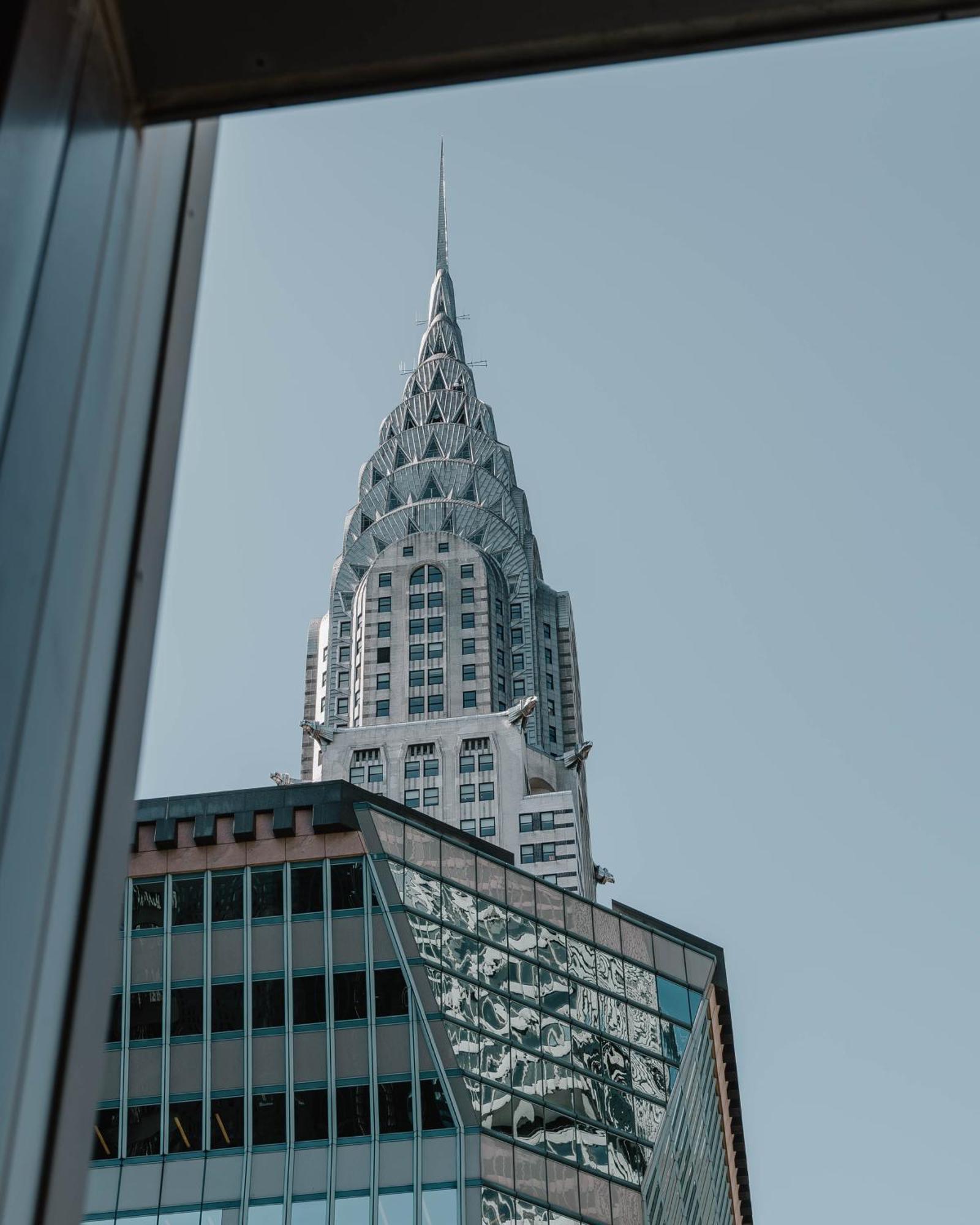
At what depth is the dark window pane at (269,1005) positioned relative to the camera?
1898 inches

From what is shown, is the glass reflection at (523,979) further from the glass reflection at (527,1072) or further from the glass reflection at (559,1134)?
the glass reflection at (559,1134)

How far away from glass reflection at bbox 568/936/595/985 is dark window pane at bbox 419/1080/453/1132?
7.50 meters

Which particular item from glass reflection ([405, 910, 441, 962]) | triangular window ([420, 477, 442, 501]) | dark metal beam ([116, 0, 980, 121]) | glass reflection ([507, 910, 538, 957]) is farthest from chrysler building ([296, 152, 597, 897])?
dark metal beam ([116, 0, 980, 121])

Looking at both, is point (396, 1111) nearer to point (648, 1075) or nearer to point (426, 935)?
point (426, 935)

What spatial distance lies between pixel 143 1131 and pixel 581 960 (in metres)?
15.0

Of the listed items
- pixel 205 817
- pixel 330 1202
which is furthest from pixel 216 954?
pixel 330 1202

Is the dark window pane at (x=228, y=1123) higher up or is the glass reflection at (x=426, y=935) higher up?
the glass reflection at (x=426, y=935)

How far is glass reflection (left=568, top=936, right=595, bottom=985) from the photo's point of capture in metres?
52.8

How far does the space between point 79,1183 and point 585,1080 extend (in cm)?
4941

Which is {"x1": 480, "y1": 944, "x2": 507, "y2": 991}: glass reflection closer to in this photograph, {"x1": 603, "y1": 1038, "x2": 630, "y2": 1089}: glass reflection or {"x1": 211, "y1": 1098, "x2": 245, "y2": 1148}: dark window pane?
{"x1": 603, "y1": 1038, "x2": 630, "y2": 1089}: glass reflection

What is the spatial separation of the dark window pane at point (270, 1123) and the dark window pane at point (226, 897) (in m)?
6.22

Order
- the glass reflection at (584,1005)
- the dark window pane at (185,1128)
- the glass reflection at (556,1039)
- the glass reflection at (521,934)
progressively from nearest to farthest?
the dark window pane at (185,1128) < the glass reflection at (556,1039) < the glass reflection at (584,1005) < the glass reflection at (521,934)

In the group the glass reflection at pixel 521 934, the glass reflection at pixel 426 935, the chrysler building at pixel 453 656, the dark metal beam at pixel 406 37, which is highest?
the chrysler building at pixel 453 656

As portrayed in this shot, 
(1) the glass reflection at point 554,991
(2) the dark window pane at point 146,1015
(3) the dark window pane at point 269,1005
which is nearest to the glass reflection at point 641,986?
(1) the glass reflection at point 554,991
